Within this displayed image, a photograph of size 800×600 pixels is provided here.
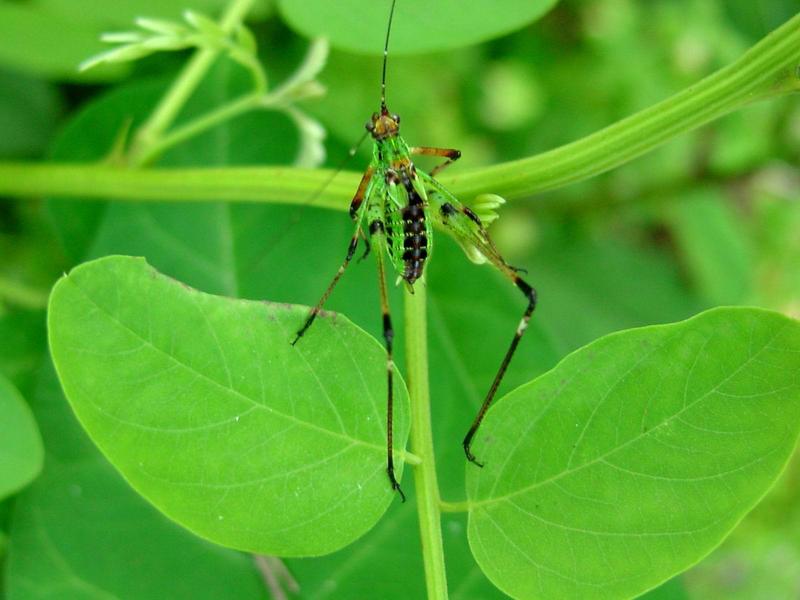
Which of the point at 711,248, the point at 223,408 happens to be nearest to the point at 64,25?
the point at 223,408

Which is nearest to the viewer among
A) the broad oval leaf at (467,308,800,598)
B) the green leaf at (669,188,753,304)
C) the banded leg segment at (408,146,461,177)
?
the broad oval leaf at (467,308,800,598)

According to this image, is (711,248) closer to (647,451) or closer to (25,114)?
(25,114)

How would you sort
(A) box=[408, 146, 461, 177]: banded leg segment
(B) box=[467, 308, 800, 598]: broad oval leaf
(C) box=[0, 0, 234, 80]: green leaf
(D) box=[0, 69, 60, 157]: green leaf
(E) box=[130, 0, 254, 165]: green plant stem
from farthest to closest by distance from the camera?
(D) box=[0, 69, 60, 157]: green leaf, (C) box=[0, 0, 234, 80]: green leaf, (E) box=[130, 0, 254, 165]: green plant stem, (A) box=[408, 146, 461, 177]: banded leg segment, (B) box=[467, 308, 800, 598]: broad oval leaf

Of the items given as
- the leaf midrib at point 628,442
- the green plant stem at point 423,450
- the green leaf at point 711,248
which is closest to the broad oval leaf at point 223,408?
the green plant stem at point 423,450

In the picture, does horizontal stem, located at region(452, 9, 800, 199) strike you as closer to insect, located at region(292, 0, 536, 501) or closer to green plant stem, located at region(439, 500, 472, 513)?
insect, located at region(292, 0, 536, 501)

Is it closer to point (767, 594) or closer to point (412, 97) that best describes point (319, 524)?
point (412, 97)

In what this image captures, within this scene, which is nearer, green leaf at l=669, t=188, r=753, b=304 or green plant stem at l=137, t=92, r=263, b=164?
green plant stem at l=137, t=92, r=263, b=164

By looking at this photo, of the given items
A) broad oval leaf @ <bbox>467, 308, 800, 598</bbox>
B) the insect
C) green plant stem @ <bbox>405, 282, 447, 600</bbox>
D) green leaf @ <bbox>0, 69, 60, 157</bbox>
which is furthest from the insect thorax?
green leaf @ <bbox>0, 69, 60, 157</bbox>

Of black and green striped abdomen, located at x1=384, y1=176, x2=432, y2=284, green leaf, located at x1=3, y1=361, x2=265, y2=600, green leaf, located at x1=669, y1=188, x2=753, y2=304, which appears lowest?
green leaf, located at x1=3, y1=361, x2=265, y2=600
